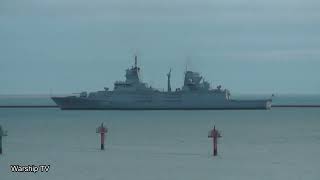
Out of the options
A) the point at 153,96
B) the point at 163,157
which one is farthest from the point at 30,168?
the point at 153,96

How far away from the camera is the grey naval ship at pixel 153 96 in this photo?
475 feet

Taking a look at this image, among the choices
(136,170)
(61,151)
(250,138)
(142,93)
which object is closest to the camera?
(136,170)

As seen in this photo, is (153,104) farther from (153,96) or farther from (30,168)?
(30,168)

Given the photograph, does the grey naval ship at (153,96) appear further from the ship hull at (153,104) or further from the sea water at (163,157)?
the sea water at (163,157)

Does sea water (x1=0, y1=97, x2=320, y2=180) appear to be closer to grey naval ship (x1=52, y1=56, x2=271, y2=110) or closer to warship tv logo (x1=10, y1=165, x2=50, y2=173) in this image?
warship tv logo (x1=10, y1=165, x2=50, y2=173)

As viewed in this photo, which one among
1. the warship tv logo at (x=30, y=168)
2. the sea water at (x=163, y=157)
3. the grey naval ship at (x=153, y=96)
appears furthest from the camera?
the grey naval ship at (x=153, y=96)

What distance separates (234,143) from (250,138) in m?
7.43

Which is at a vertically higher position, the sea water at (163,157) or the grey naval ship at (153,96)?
the grey naval ship at (153,96)

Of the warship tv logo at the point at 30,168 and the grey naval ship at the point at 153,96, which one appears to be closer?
the warship tv logo at the point at 30,168

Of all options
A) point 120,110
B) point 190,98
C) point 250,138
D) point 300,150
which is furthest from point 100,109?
point 300,150

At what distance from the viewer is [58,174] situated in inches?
1636

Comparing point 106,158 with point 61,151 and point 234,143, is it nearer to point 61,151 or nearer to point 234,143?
point 61,151

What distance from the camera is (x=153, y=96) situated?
146 m

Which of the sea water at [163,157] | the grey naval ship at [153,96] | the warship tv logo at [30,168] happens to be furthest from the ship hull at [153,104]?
the warship tv logo at [30,168]
